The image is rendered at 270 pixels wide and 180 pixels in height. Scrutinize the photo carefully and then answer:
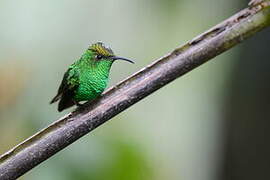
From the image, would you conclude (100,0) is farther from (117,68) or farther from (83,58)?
(83,58)

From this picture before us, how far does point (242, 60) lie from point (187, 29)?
129 cm

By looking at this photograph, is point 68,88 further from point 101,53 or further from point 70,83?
point 101,53

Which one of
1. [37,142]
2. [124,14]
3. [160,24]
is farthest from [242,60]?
[37,142]

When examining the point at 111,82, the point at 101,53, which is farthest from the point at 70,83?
the point at 111,82

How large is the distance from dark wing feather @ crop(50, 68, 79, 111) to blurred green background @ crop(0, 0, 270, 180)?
495 mm

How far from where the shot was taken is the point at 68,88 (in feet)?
6.36

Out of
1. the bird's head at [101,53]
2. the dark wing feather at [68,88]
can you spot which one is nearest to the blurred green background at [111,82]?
the dark wing feather at [68,88]

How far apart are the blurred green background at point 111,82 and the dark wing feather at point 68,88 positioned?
1.62ft

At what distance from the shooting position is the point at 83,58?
6.28 ft

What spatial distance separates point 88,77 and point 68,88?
75 mm

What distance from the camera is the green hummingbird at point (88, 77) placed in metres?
1.85

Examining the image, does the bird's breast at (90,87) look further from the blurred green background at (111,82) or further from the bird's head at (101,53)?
the blurred green background at (111,82)

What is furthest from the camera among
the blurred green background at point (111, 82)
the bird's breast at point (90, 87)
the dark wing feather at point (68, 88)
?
the blurred green background at point (111, 82)

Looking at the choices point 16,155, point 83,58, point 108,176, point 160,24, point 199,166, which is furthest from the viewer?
point 199,166
